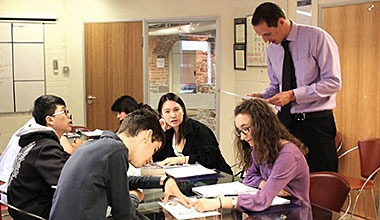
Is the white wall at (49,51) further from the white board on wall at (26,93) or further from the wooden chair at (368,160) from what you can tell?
the wooden chair at (368,160)

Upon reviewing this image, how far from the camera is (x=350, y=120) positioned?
4.97 m

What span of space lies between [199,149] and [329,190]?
49.6 inches

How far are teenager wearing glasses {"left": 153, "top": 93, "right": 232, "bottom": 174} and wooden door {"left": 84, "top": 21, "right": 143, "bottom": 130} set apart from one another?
3281 mm

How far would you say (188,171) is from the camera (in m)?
3.34

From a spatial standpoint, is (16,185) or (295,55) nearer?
(16,185)

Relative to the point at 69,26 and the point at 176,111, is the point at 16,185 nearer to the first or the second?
the point at 176,111

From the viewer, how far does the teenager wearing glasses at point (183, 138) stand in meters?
3.79

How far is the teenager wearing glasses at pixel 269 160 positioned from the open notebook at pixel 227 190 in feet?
0.20

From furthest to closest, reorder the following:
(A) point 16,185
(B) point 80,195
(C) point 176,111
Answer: (C) point 176,111, (A) point 16,185, (B) point 80,195

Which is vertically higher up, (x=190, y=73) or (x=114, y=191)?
(x=190, y=73)

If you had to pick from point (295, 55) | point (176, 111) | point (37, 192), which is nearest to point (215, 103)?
point (176, 111)

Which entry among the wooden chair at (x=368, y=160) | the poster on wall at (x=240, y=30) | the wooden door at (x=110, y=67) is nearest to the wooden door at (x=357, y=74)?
the wooden chair at (x=368, y=160)

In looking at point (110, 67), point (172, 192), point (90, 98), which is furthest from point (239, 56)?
point (172, 192)

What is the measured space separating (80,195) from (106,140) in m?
0.25
